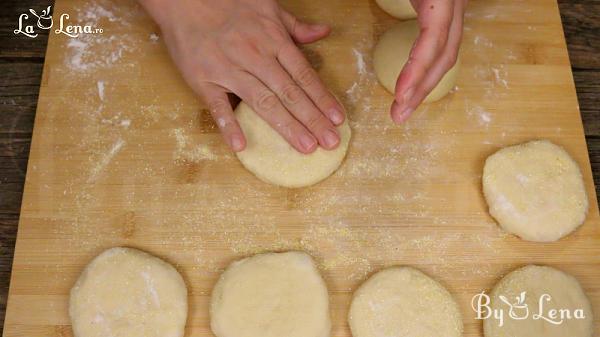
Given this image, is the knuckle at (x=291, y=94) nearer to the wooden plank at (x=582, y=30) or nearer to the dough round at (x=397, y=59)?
the dough round at (x=397, y=59)

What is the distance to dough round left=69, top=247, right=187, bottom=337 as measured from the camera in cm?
140

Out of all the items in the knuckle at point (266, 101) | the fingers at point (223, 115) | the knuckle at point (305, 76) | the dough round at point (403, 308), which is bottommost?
the dough round at point (403, 308)

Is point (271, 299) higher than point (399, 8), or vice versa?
point (399, 8)

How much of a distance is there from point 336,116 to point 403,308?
53cm

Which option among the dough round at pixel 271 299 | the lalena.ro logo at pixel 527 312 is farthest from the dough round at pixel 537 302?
the dough round at pixel 271 299

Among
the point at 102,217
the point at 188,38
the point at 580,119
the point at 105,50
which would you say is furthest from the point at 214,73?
the point at 580,119

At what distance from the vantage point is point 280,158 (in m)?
1.56

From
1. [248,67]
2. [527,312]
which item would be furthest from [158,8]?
[527,312]

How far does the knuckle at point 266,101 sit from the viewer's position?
1.54 meters

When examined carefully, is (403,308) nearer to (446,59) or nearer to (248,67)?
(446,59)

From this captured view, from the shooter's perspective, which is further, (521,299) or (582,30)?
(582,30)

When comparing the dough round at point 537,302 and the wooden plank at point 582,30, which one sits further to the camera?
the wooden plank at point 582,30

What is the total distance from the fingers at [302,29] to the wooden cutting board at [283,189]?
0.05 metres

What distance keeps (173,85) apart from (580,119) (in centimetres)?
120
